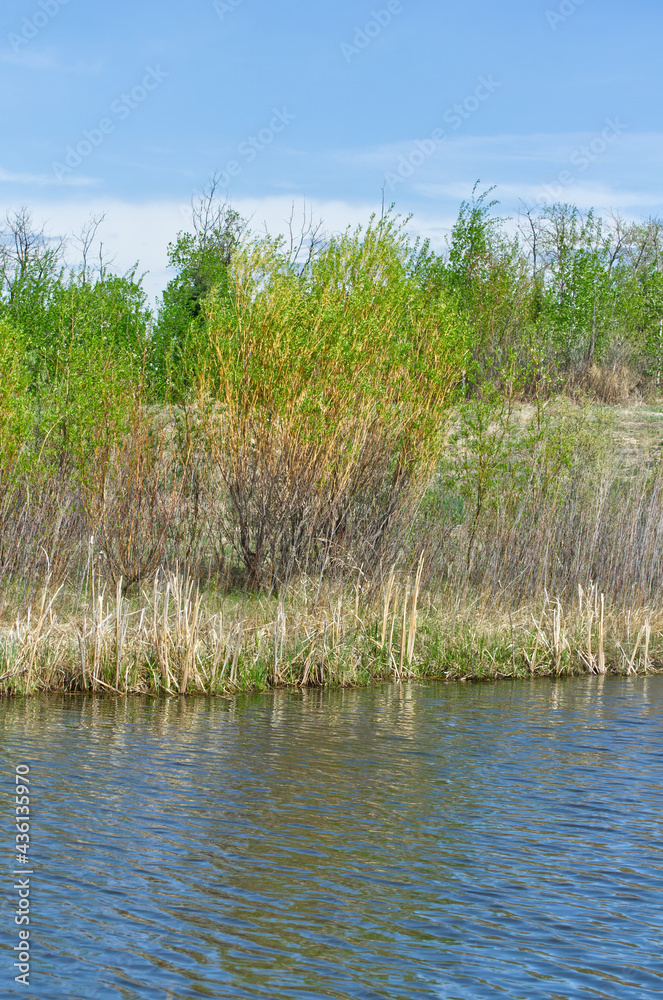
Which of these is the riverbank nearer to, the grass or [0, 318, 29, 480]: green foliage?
the grass

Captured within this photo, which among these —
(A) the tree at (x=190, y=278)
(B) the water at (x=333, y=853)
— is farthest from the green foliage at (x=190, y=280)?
(B) the water at (x=333, y=853)

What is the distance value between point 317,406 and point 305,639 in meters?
3.25

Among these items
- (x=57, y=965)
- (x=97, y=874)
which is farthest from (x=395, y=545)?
(x=57, y=965)

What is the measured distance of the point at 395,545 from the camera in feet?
45.4

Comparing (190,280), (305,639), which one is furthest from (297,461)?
(190,280)

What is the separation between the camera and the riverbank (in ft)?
33.4

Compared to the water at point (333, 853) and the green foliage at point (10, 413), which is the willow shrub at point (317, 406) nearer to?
the green foliage at point (10, 413)

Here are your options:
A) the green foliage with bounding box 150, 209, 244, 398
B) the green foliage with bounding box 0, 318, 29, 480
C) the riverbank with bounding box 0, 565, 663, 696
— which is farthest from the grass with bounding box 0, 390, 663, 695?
the green foliage with bounding box 150, 209, 244, 398

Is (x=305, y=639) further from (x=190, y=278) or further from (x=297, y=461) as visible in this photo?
(x=190, y=278)

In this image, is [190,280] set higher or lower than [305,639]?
higher

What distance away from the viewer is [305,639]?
1151 cm

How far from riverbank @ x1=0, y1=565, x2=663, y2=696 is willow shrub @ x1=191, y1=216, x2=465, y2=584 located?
958 millimetres

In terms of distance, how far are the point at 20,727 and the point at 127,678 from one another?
1.57m

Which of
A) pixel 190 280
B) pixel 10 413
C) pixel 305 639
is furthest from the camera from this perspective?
pixel 190 280
